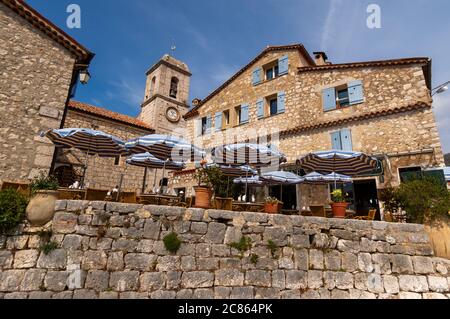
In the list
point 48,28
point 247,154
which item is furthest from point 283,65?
point 48,28

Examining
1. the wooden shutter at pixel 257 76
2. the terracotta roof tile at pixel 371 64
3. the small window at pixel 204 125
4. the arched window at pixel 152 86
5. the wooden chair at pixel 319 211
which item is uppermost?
the arched window at pixel 152 86

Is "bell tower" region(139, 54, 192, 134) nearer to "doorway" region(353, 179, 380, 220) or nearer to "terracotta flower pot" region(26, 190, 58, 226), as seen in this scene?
"doorway" region(353, 179, 380, 220)

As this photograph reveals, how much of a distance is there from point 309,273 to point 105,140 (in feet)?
22.6

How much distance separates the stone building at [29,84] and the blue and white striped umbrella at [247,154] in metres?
6.01

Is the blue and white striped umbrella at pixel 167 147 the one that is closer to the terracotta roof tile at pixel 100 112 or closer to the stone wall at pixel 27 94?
the stone wall at pixel 27 94

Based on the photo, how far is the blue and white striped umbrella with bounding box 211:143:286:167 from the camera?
7.72 m

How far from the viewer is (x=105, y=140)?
801 centimetres

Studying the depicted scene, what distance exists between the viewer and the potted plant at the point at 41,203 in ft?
15.4

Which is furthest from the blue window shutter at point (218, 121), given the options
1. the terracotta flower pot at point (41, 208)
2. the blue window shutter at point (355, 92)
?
the terracotta flower pot at point (41, 208)

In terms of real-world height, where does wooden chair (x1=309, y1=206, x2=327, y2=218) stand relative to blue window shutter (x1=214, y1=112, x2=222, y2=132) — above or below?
below

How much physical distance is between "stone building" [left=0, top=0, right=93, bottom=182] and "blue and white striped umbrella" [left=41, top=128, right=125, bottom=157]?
127 cm

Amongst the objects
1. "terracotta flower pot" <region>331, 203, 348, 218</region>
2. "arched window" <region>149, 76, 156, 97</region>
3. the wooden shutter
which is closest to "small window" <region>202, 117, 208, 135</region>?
the wooden shutter

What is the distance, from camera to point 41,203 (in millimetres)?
4793
